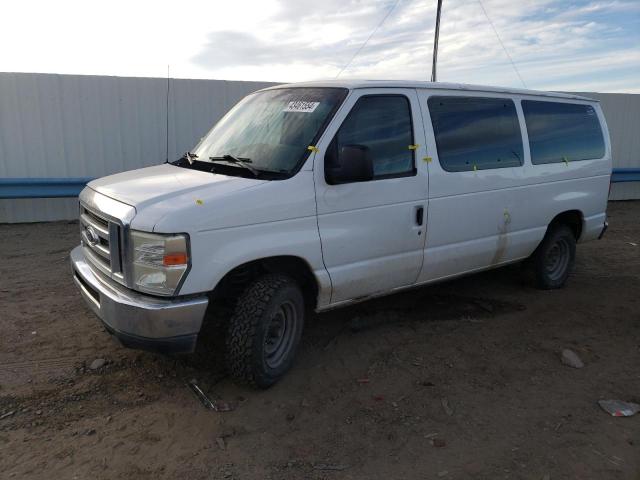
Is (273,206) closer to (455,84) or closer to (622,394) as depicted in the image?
(455,84)

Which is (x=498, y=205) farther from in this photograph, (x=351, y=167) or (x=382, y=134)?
(x=351, y=167)

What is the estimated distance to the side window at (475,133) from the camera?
4645mm

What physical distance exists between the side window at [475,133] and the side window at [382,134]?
13.5 inches

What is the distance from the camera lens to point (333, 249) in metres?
3.92

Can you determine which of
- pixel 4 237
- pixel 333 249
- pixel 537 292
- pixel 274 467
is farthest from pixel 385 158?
pixel 4 237

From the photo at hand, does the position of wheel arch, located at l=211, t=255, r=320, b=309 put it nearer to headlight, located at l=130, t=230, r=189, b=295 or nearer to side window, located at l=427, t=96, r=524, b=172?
headlight, located at l=130, t=230, r=189, b=295

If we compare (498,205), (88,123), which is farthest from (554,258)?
(88,123)

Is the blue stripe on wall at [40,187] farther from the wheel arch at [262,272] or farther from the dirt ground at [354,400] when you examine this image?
the wheel arch at [262,272]

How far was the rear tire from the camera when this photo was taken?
19.5 ft

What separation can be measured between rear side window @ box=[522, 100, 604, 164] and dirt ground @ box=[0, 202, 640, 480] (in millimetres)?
1629

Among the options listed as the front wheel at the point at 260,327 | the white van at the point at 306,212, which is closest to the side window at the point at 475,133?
the white van at the point at 306,212

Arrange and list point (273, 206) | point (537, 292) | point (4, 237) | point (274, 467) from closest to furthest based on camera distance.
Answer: point (274, 467)
point (273, 206)
point (537, 292)
point (4, 237)

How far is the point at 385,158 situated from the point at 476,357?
5.86 feet

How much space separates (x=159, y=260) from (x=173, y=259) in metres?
0.08
